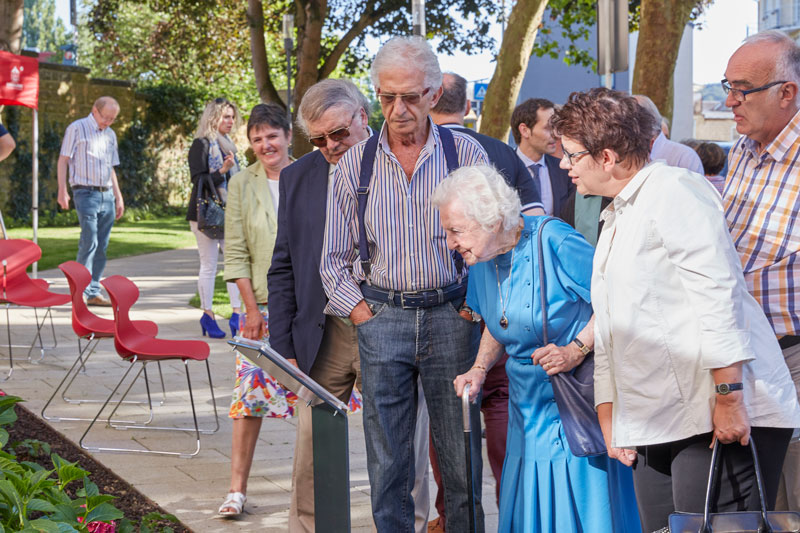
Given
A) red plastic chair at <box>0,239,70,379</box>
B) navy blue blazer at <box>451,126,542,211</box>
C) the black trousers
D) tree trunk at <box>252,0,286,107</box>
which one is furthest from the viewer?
tree trunk at <box>252,0,286,107</box>

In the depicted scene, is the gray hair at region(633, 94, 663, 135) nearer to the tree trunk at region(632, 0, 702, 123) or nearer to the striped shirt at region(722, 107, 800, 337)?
the striped shirt at region(722, 107, 800, 337)

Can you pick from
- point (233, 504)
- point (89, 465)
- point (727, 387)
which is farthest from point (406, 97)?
point (89, 465)

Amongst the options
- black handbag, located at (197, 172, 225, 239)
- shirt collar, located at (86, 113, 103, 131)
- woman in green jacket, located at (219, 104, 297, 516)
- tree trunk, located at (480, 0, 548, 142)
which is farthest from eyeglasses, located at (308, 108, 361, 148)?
shirt collar, located at (86, 113, 103, 131)

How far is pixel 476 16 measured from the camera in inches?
945

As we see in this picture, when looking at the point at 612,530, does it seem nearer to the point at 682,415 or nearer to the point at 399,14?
the point at 682,415

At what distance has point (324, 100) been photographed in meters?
4.32

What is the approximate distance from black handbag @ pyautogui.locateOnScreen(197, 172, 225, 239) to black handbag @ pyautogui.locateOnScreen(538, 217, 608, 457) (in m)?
6.75

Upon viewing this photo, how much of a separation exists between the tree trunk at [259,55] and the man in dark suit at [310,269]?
48.7ft

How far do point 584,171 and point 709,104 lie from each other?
255ft

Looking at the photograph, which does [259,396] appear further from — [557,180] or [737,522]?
[737,522]

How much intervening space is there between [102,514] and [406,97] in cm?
182

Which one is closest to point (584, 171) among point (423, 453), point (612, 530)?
point (612, 530)

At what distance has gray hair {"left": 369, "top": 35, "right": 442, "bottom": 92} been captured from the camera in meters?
3.92

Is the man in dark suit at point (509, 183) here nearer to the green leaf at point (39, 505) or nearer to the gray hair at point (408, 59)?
the gray hair at point (408, 59)
